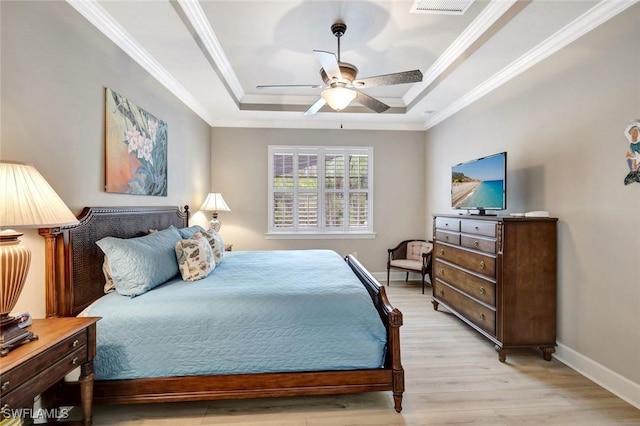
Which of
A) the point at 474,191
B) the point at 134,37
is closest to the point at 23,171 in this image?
the point at 134,37

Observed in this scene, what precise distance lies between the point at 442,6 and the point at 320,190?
3.25 meters

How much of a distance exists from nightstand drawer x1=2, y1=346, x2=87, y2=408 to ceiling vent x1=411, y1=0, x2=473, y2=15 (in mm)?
3246

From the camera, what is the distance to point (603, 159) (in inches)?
87.7

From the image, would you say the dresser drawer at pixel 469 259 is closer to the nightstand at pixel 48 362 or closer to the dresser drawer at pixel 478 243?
the dresser drawer at pixel 478 243

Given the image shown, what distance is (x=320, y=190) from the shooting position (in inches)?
206

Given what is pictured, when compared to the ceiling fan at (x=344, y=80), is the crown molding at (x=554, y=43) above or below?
above

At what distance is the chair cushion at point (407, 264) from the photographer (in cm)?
460

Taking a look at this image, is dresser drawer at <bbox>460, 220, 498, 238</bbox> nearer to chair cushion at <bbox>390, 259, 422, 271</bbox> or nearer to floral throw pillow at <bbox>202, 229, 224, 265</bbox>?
chair cushion at <bbox>390, 259, 422, 271</bbox>

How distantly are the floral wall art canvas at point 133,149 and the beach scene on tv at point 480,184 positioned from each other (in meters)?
3.40

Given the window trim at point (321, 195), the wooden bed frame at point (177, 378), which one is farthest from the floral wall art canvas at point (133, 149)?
the window trim at point (321, 195)

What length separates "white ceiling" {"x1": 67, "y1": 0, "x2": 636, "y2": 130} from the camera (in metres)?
2.29

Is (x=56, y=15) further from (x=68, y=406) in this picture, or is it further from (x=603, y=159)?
(x=603, y=159)

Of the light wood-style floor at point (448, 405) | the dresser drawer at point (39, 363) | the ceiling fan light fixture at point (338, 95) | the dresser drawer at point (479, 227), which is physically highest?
the ceiling fan light fixture at point (338, 95)

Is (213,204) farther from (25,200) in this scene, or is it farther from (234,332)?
(25,200)
